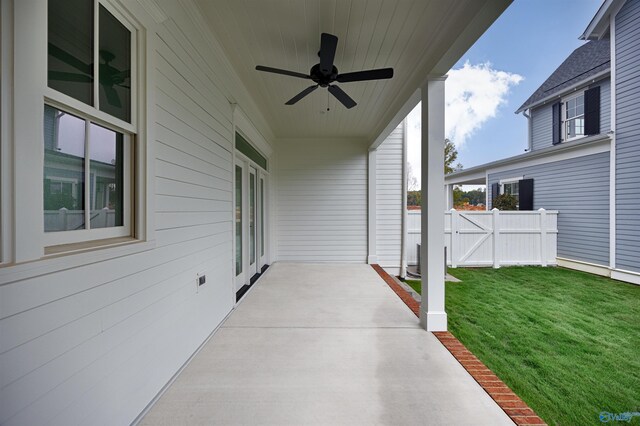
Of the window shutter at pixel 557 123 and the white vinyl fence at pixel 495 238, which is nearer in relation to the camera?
the white vinyl fence at pixel 495 238

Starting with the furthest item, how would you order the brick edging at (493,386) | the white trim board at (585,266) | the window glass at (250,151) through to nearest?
the white trim board at (585,266) → the window glass at (250,151) → the brick edging at (493,386)

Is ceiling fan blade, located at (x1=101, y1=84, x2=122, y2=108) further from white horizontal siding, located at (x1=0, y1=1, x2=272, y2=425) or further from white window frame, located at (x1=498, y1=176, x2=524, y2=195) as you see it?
white window frame, located at (x1=498, y1=176, x2=524, y2=195)

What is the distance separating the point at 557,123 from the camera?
26.3 feet

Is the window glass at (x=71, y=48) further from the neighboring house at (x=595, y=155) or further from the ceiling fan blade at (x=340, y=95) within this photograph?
the neighboring house at (x=595, y=155)

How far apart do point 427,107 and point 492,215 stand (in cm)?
512

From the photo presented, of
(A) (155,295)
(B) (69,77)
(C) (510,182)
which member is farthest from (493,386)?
(C) (510,182)

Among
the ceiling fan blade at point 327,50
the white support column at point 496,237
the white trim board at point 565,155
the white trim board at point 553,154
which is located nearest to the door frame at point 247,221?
the ceiling fan blade at point 327,50

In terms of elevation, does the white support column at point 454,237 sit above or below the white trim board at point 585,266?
above

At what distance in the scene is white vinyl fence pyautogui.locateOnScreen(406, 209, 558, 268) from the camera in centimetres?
668

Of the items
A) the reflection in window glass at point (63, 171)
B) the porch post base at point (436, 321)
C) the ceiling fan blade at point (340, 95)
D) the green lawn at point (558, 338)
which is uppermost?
the ceiling fan blade at point (340, 95)

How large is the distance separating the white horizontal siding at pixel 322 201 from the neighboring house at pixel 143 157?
7.18 ft

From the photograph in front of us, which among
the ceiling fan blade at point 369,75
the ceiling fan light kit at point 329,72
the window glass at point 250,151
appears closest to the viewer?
the ceiling fan light kit at point 329,72

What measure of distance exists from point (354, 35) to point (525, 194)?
26.7 feet

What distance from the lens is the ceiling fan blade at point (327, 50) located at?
7.51ft
